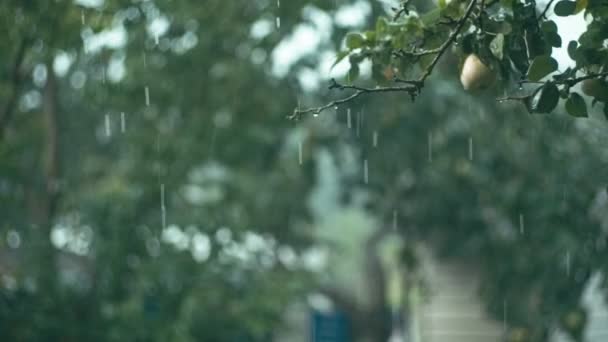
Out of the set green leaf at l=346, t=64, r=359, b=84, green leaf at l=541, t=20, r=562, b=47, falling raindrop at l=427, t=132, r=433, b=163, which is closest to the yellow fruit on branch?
green leaf at l=541, t=20, r=562, b=47

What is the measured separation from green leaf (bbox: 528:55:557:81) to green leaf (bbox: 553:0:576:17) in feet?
0.89

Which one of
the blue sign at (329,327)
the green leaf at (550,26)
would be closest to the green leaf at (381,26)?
the green leaf at (550,26)

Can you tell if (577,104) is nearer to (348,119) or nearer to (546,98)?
(546,98)

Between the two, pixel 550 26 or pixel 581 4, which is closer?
pixel 581 4

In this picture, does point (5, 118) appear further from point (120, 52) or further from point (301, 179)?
point (301, 179)

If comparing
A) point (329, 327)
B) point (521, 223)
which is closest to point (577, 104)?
point (521, 223)

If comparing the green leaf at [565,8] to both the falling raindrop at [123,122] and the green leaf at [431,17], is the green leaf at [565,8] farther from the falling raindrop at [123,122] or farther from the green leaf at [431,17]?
the falling raindrop at [123,122]

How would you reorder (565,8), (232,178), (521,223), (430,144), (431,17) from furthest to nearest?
(232,178) < (430,144) < (521,223) < (431,17) < (565,8)

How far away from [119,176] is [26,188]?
4.53 feet

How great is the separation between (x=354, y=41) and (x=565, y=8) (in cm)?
79

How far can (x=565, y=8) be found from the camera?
4.50 m

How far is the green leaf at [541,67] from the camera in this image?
4.27 metres

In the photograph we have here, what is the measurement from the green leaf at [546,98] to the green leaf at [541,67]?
Result: 0.32 ft

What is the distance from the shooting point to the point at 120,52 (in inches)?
470
